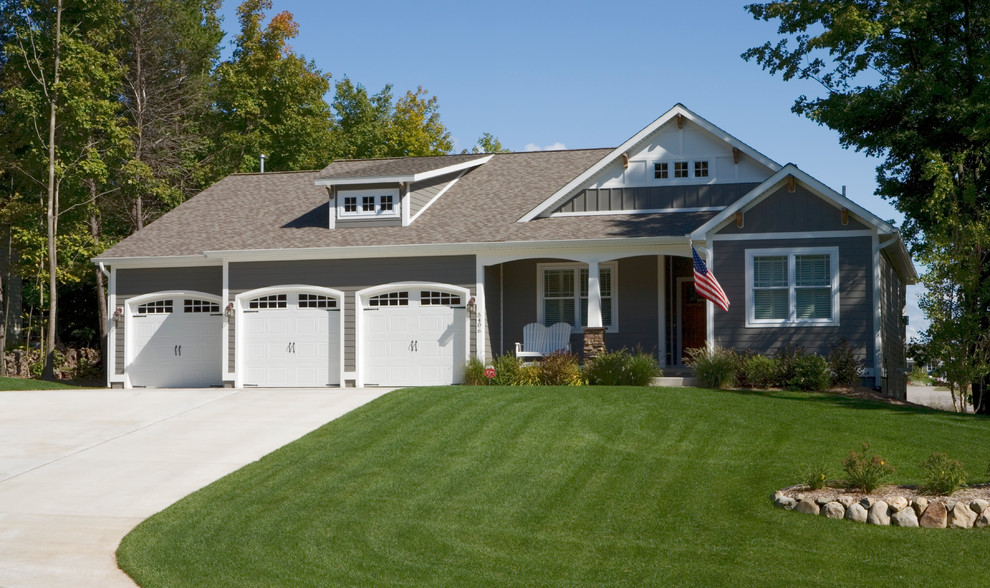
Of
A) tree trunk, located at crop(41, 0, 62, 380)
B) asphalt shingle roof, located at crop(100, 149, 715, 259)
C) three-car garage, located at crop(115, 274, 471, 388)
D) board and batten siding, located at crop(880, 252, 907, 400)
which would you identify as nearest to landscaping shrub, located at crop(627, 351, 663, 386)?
asphalt shingle roof, located at crop(100, 149, 715, 259)

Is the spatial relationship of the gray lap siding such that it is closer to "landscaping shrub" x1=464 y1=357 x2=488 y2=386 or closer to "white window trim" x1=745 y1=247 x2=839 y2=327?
"white window trim" x1=745 y1=247 x2=839 y2=327

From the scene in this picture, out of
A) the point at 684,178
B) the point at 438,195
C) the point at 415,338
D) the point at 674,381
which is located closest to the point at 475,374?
the point at 415,338

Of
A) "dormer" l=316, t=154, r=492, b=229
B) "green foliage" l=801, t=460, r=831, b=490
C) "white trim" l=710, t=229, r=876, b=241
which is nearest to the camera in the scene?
"green foliage" l=801, t=460, r=831, b=490

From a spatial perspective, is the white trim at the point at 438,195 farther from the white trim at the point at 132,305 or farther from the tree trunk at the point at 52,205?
the tree trunk at the point at 52,205

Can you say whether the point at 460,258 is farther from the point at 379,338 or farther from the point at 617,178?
the point at 617,178

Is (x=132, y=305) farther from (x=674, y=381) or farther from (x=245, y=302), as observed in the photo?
(x=674, y=381)

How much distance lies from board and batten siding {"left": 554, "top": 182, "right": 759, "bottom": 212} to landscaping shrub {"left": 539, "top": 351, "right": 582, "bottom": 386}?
3.92 m

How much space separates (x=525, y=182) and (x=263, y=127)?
53.0ft

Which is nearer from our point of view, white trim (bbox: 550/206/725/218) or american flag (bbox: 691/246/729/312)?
american flag (bbox: 691/246/729/312)

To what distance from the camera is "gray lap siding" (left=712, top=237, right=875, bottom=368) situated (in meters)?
19.0

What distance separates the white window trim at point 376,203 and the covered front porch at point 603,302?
2.81 metres

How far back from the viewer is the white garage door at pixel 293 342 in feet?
71.9

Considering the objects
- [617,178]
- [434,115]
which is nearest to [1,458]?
[617,178]

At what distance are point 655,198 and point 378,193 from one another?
6309mm
